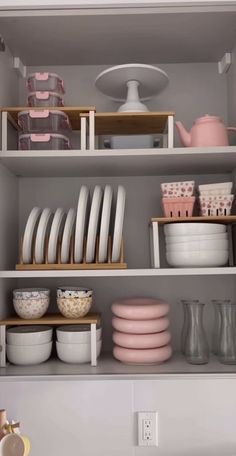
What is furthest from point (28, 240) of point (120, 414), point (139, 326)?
point (120, 414)

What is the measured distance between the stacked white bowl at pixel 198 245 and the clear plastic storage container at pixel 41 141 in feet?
1.25

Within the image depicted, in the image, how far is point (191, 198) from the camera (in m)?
1.13

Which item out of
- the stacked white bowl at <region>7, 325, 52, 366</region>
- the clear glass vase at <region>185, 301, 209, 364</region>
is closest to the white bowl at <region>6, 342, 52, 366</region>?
the stacked white bowl at <region>7, 325, 52, 366</region>

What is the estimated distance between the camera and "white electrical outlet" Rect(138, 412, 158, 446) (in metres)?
1.04

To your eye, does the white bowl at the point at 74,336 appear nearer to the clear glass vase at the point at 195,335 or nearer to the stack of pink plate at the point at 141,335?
the stack of pink plate at the point at 141,335

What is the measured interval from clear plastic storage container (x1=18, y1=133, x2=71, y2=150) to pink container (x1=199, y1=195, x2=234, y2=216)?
0.41 m

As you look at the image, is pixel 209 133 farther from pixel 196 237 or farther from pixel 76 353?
pixel 76 353

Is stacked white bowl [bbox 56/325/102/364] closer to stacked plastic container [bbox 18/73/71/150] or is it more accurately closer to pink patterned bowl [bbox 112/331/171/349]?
pink patterned bowl [bbox 112/331/171/349]

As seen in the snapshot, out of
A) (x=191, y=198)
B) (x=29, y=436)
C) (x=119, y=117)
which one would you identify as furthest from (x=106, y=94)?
(x=29, y=436)

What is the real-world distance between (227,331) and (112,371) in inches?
13.1

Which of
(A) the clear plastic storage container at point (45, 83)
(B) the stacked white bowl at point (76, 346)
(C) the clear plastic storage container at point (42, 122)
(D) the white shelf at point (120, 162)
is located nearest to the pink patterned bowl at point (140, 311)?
(B) the stacked white bowl at point (76, 346)

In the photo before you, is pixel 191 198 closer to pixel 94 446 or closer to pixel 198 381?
pixel 198 381

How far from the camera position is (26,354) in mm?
1104

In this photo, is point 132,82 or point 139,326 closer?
point 139,326
